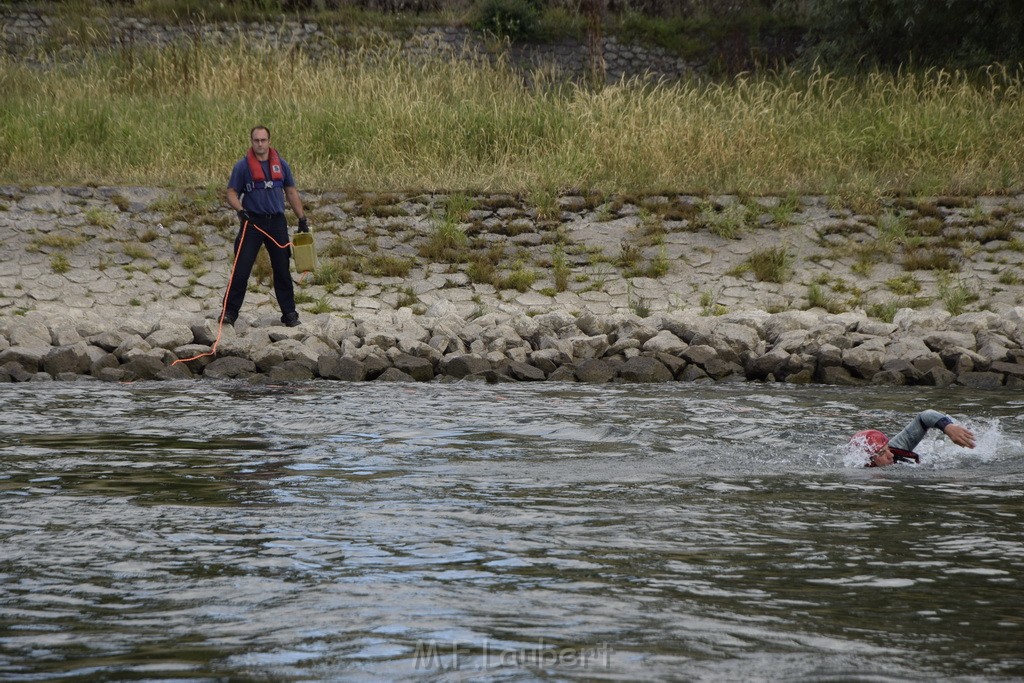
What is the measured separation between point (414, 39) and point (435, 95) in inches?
265

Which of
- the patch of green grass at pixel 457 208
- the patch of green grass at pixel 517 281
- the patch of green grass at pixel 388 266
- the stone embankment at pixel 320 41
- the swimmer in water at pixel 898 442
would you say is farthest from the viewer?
the stone embankment at pixel 320 41

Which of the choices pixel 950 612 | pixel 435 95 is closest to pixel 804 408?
pixel 950 612

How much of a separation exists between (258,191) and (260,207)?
0.54ft

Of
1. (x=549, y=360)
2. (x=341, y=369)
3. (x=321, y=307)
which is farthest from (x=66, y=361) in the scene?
(x=549, y=360)

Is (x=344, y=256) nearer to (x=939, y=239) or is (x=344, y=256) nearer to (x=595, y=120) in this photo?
(x=595, y=120)

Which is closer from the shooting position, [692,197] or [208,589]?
[208,589]

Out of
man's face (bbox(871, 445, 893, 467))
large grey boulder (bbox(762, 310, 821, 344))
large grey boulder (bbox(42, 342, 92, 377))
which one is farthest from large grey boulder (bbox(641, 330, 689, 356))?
large grey boulder (bbox(42, 342, 92, 377))

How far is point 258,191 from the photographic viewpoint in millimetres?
13141

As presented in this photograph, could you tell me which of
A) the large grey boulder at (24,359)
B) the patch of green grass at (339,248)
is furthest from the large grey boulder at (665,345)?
the large grey boulder at (24,359)

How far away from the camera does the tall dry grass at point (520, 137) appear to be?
56.5 feet

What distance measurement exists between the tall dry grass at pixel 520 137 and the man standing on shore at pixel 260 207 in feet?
12.7

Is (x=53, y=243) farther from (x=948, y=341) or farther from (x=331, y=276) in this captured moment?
(x=948, y=341)

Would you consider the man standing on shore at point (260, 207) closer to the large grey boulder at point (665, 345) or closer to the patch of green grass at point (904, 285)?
the large grey boulder at point (665, 345)

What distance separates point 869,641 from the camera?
14.9ft
